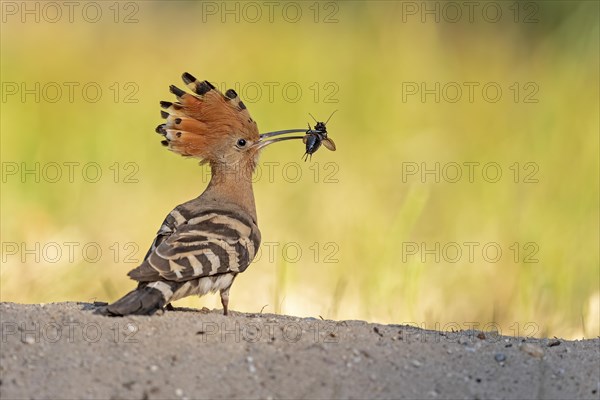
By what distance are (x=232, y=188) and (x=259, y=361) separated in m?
1.81

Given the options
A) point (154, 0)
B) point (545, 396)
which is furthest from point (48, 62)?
point (545, 396)

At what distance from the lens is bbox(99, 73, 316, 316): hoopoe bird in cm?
445

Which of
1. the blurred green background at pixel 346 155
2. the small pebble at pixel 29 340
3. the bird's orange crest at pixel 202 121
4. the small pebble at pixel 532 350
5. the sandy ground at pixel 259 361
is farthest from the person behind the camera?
the blurred green background at pixel 346 155

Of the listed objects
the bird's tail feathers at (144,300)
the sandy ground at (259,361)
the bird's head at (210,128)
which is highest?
the bird's head at (210,128)

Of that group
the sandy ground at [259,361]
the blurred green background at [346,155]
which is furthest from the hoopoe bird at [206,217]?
the blurred green background at [346,155]

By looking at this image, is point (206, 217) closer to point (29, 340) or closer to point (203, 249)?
point (203, 249)

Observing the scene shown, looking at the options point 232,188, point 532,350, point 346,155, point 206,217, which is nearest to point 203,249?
point 206,217

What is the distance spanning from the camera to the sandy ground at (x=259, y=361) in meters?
3.62

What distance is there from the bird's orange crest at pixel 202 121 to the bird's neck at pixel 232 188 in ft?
0.31

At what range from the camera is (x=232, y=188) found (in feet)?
18.1

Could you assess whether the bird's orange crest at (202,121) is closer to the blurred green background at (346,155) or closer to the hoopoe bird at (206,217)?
the hoopoe bird at (206,217)

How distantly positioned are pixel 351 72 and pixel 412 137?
1011 millimetres

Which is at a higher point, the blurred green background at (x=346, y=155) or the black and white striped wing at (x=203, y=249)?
the blurred green background at (x=346, y=155)

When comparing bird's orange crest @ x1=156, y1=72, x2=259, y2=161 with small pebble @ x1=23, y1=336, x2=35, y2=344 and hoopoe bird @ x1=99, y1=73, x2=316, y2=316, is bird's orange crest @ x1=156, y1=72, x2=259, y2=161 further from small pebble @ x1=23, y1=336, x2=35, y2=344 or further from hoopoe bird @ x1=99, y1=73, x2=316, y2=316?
small pebble @ x1=23, y1=336, x2=35, y2=344
